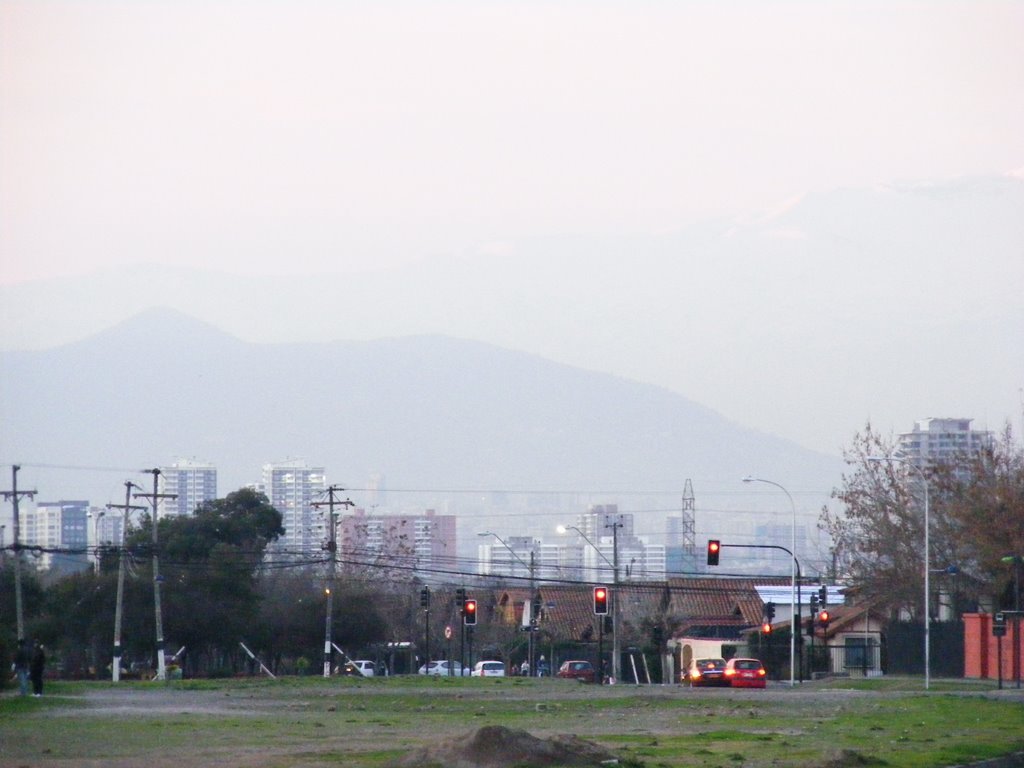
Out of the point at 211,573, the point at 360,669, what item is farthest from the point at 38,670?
the point at 360,669

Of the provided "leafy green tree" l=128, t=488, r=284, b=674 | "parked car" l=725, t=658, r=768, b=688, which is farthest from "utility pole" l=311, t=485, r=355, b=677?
"parked car" l=725, t=658, r=768, b=688

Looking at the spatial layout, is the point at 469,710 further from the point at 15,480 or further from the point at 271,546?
the point at 271,546

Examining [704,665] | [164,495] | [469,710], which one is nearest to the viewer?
[469,710]

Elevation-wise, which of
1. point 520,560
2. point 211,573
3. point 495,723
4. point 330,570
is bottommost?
point 211,573

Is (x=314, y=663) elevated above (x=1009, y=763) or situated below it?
below

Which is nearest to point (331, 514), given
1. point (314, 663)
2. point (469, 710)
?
point (314, 663)

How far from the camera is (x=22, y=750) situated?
21.2 metres

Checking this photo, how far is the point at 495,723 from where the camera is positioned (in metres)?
27.8

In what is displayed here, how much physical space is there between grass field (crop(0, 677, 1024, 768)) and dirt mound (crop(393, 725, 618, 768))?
109 centimetres

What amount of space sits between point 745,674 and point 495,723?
3342cm

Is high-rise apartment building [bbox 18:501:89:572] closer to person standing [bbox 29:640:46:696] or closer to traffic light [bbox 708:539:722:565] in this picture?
traffic light [bbox 708:539:722:565]

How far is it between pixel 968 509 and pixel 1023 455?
25.7 ft

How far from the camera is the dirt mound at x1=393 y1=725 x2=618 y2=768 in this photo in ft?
55.5

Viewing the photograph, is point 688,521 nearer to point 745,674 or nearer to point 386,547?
point 386,547
